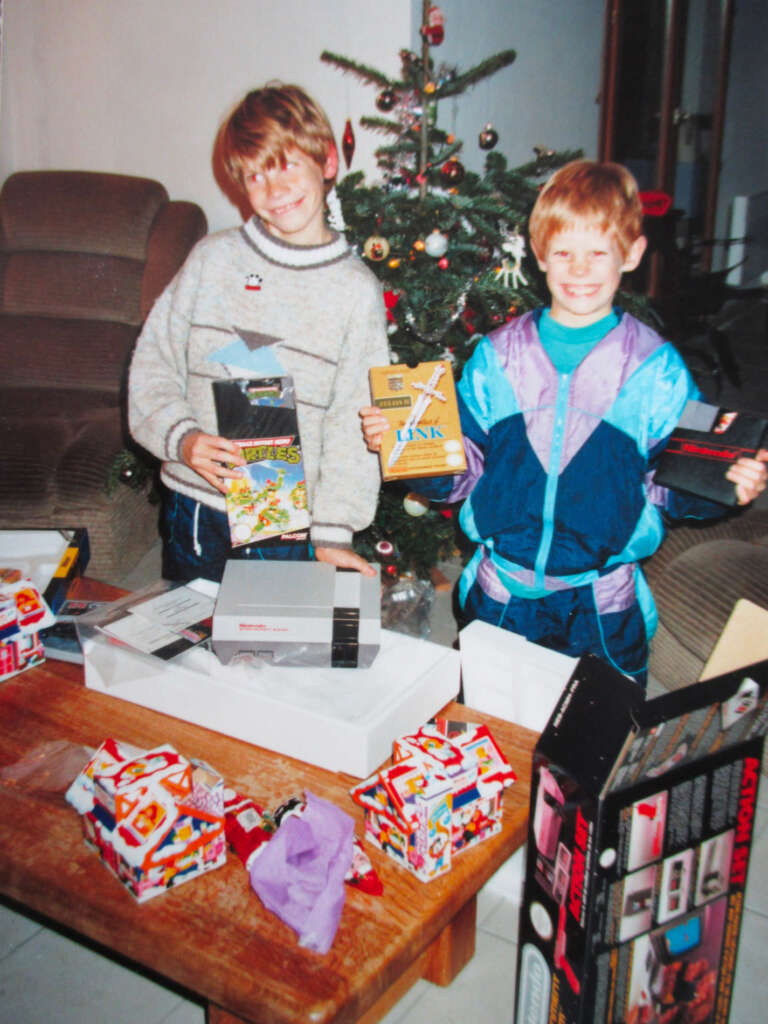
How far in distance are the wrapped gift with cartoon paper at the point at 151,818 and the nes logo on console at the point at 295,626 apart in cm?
22

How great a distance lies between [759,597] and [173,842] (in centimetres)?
130

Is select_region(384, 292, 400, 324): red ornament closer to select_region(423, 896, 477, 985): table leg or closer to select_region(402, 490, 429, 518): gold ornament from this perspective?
select_region(402, 490, 429, 518): gold ornament

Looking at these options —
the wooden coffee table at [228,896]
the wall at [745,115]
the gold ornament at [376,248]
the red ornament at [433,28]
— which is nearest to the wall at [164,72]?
the red ornament at [433,28]

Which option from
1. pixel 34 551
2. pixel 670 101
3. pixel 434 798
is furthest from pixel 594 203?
pixel 670 101

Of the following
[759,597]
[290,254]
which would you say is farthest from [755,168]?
[290,254]

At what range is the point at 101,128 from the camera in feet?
10.1

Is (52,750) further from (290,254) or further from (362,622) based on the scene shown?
(290,254)

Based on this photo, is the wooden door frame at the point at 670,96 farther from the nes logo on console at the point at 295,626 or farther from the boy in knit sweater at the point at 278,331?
the nes logo on console at the point at 295,626

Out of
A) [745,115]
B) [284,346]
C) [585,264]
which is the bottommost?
[284,346]

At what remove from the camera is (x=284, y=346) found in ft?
4.29

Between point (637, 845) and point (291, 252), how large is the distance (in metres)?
0.96

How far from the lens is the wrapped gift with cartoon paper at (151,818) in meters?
0.86

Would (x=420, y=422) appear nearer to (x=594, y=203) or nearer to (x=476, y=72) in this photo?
(x=594, y=203)

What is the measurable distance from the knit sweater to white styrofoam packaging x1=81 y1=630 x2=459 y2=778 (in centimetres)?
28
